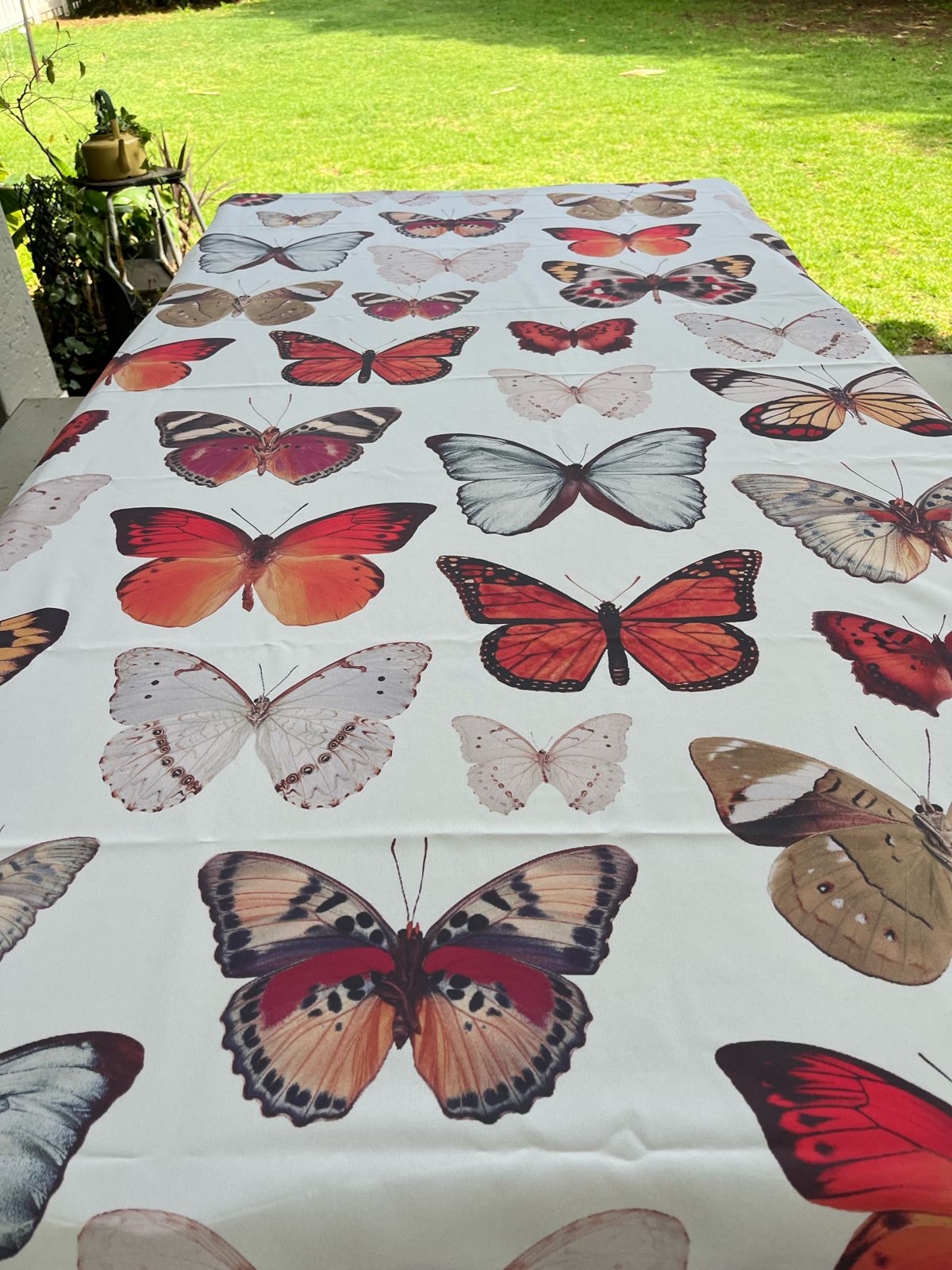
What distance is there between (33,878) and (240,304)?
1.41 meters

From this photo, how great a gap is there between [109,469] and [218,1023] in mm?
936

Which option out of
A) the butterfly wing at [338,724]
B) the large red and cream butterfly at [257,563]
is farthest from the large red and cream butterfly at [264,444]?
the butterfly wing at [338,724]

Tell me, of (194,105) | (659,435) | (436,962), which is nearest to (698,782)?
(436,962)

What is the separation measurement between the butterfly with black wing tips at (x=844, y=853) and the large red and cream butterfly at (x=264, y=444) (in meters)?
0.74

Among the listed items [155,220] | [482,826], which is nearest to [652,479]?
[482,826]

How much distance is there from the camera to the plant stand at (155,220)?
10.3 ft

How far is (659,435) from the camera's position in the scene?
1427mm

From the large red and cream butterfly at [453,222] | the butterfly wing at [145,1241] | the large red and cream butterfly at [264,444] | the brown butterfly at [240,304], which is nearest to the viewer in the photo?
the butterfly wing at [145,1241]

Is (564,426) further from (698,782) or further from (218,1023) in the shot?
(218,1023)

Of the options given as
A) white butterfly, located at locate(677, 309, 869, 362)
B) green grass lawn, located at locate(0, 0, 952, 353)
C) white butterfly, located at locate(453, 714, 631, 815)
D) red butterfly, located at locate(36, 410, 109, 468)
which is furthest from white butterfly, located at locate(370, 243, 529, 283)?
green grass lawn, located at locate(0, 0, 952, 353)

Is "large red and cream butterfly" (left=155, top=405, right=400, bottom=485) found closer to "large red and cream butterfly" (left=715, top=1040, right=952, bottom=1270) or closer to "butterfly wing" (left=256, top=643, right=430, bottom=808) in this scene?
"butterfly wing" (left=256, top=643, right=430, bottom=808)

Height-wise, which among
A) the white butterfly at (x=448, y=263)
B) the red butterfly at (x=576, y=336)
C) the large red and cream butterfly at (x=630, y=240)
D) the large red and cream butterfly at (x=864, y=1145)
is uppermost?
the white butterfly at (x=448, y=263)

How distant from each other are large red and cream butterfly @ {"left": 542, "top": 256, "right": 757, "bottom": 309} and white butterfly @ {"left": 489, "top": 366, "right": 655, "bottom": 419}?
1.09 feet

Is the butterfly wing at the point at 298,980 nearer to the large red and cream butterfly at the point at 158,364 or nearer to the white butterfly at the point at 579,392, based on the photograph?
the white butterfly at the point at 579,392
